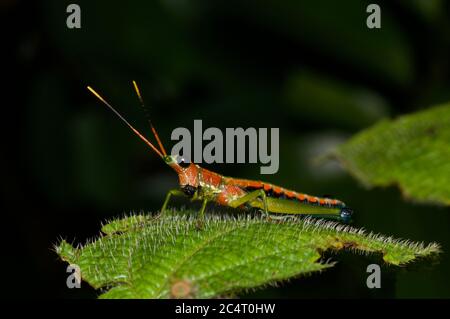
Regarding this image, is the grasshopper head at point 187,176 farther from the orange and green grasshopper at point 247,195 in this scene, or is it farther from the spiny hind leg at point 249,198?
the spiny hind leg at point 249,198

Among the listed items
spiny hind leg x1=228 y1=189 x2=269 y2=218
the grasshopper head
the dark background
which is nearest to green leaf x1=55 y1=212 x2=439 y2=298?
spiny hind leg x1=228 y1=189 x2=269 y2=218

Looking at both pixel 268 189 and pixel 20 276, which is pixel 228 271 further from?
pixel 20 276

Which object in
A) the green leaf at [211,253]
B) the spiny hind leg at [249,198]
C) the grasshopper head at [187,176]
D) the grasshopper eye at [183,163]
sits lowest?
the green leaf at [211,253]

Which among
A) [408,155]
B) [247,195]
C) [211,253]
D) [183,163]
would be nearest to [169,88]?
[183,163]

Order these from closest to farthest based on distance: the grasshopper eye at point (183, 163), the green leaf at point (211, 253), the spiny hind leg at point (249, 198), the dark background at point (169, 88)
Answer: the green leaf at point (211, 253)
the spiny hind leg at point (249, 198)
the grasshopper eye at point (183, 163)
the dark background at point (169, 88)

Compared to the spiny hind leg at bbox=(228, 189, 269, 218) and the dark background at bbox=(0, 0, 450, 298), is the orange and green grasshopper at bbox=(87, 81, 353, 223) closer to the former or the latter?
the spiny hind leg at bbox=(228, 189, 269, 218)

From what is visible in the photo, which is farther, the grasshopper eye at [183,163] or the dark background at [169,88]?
the dark background at [169,88]

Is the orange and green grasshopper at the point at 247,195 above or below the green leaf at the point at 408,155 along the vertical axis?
below

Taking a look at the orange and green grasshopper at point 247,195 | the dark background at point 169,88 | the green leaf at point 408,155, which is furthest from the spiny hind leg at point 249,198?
the dark background at point 169,88
